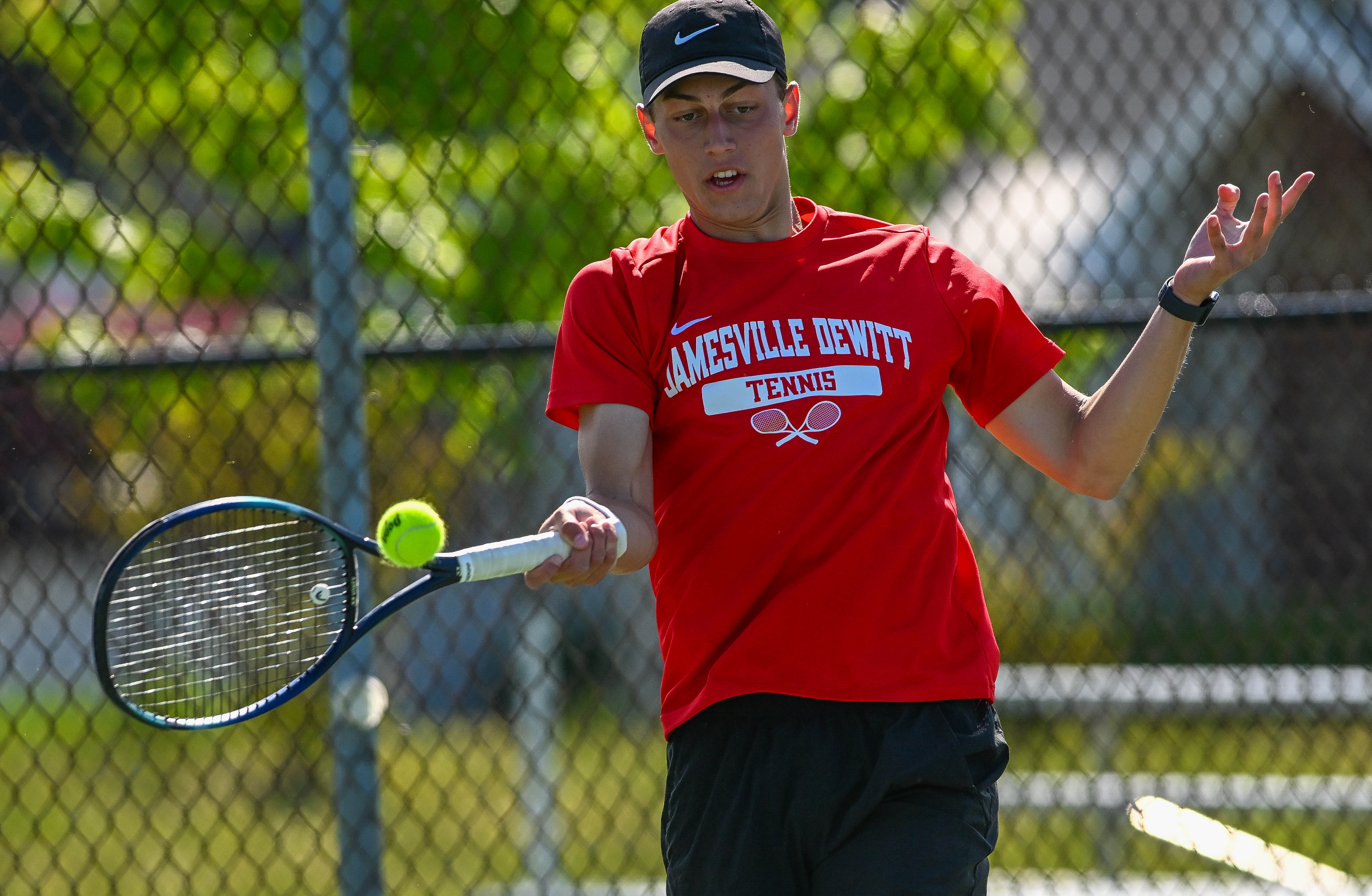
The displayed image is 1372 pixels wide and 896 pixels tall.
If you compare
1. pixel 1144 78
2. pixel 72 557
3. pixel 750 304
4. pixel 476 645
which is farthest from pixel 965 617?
pixel 1144 78

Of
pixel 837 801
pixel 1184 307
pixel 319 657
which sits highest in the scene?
pixel 1184 307

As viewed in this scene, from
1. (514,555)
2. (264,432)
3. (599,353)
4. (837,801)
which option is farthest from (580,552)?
(264,432)

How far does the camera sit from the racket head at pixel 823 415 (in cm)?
191

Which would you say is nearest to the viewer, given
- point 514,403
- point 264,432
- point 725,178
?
point 725,178

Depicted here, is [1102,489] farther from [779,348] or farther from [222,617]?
[222,617]

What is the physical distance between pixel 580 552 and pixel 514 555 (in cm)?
8

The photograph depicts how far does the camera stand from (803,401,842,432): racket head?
1906mm

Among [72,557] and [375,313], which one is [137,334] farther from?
[72,557]

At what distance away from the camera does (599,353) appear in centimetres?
194

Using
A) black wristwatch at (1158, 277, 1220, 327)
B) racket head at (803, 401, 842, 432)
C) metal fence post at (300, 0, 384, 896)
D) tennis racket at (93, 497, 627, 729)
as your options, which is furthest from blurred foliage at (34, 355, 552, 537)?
black wristwatch at (1158, 277, 1220, 327)

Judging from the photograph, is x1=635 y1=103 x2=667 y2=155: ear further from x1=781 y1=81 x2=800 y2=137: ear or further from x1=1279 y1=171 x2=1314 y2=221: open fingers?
x1=1279 y1=171 x2=1314 y2=221: open fingers

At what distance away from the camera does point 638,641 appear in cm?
486

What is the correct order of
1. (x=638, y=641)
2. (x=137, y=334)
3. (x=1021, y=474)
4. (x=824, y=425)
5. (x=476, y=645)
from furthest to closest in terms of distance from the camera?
(x=476, y=645) → (x=1021, y=474) → (x=638, y=641) → (x=137, y=334) → (x=824, y=425)

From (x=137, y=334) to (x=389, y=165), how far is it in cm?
151
